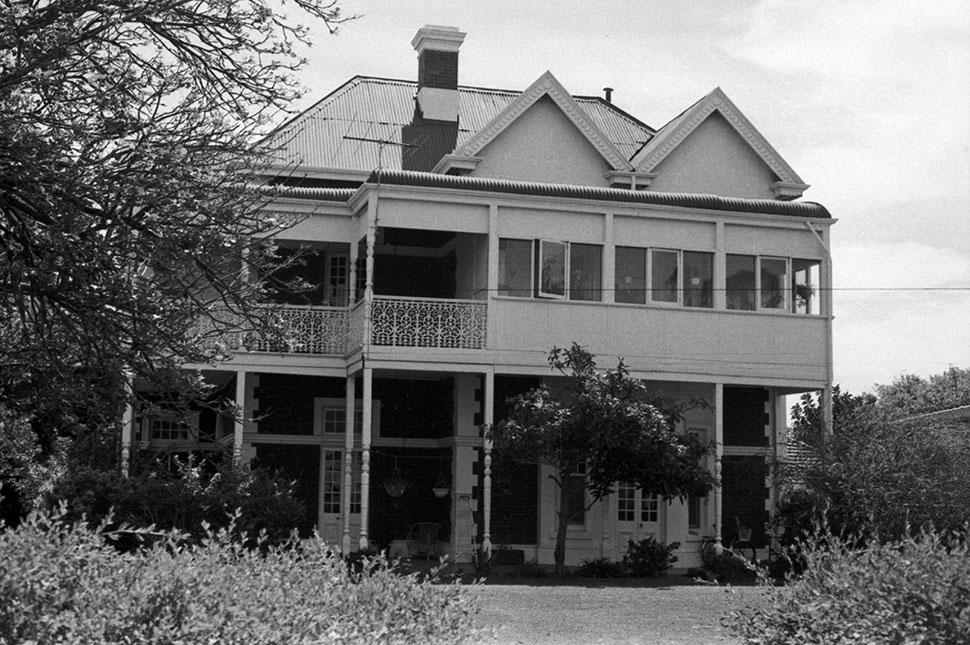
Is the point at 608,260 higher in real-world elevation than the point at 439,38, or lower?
lower

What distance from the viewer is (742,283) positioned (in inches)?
1024

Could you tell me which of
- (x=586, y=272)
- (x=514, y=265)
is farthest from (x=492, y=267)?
(x=586, y=272)

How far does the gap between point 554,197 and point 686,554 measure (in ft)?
24.3

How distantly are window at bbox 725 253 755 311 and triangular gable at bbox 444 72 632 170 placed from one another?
10.3ft

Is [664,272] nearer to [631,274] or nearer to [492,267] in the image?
[631,274]

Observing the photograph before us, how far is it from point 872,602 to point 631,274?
1602 centimetres

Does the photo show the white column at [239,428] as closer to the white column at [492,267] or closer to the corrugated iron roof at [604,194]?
the corrugated iron roof at [604,194]

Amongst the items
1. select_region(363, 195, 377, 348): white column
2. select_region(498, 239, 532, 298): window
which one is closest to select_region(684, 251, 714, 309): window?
select_region(498, 239, 532, 298): window

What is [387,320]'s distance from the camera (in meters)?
24.1

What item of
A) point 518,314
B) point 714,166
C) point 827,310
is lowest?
point 518,314

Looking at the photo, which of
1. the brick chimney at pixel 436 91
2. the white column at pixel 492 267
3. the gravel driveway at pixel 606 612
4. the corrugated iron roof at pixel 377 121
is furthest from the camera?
the brick chimney at pixel 436 91

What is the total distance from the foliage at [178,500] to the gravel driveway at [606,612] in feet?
13.6

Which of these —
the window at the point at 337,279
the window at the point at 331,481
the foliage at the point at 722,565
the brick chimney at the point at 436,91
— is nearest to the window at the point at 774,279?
the foliage at the point at 722,565

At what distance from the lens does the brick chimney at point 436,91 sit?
29.3 metres
